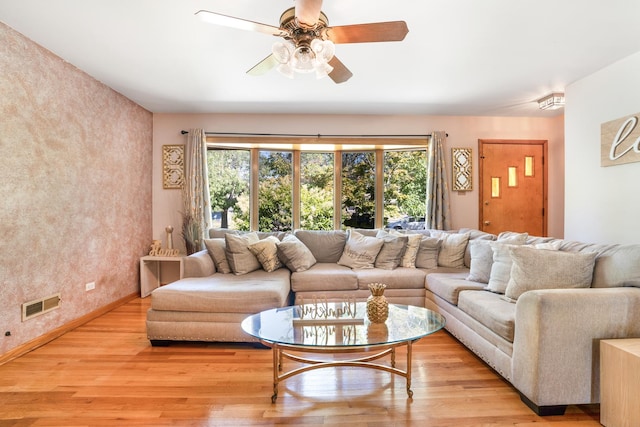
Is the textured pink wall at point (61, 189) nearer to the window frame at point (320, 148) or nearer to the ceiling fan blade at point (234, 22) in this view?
the window frame at point (320, 148)

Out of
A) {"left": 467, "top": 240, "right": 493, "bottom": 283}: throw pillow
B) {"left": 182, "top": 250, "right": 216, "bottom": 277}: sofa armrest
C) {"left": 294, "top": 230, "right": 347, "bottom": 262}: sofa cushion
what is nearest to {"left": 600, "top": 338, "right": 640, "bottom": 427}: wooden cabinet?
{"left": 467, "top": 240, "right": 493, "bottom": 283}: throw pillow

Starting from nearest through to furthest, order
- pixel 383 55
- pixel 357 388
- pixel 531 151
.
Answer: pixel 357 388 < pixel 383 55 < pixel 531 151

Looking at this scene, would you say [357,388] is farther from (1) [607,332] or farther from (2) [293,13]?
(2) [293,13]

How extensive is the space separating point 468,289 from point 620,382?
1.22 metres

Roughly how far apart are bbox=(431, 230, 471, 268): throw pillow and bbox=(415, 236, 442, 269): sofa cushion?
65mm

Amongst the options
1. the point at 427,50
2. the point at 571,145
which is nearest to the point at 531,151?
the point at 571,145

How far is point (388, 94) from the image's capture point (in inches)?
156

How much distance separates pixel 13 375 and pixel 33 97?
2.11 m

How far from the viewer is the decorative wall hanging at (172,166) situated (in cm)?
475

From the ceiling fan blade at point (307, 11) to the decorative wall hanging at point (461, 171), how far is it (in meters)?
3.52

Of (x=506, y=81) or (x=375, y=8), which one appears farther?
(x=506, y=81)

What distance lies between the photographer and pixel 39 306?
2836mm

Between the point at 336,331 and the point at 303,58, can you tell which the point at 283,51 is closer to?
the point at 303,58

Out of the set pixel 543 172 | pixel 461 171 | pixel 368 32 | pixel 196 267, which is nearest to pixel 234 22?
pixel 368 32
